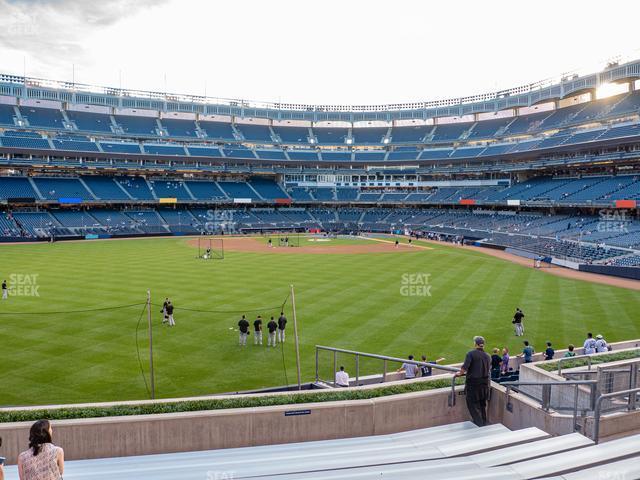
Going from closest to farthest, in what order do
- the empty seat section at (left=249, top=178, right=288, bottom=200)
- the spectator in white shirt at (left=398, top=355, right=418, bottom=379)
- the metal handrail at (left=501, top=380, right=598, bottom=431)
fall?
the metal handrail at (left=501, top=380, right=598, bottom=431) < the spectator in white shirt at (left=398, top=355, right=418, bottom=379) < the empty seat section at (left=249, top=178, right=288, bottom=200)

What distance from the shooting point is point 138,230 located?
81500mm

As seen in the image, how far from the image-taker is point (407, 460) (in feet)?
23.1

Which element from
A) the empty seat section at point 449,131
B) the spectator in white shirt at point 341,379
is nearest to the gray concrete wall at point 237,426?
the spectator in white shirt at point 341,379

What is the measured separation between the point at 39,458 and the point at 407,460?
16.0 feet

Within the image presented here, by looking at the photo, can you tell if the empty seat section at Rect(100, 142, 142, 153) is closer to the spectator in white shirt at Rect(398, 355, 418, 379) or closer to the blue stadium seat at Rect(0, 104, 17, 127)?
the blue stadium seat at Rect(0, 104, 17, 127)

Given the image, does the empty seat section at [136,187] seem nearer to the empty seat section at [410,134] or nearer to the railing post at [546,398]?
the empty seat section at [410,134]

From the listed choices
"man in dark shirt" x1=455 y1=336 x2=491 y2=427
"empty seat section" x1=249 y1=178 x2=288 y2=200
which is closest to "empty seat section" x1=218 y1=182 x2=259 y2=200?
"empty seat section" x1=249 y1=178 x2=288 y2=200

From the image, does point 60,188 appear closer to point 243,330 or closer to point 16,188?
point 16,188

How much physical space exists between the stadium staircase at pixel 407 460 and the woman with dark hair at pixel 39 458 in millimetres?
1396

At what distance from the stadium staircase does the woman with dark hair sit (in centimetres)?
140

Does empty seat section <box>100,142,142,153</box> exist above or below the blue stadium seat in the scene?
below

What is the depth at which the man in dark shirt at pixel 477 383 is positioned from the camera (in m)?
9.47

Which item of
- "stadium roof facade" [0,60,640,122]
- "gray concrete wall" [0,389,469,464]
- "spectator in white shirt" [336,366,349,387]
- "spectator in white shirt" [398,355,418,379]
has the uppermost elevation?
"stadium roof facade" [0,60,640,122]

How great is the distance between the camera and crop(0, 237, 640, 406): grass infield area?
17.6 meters
